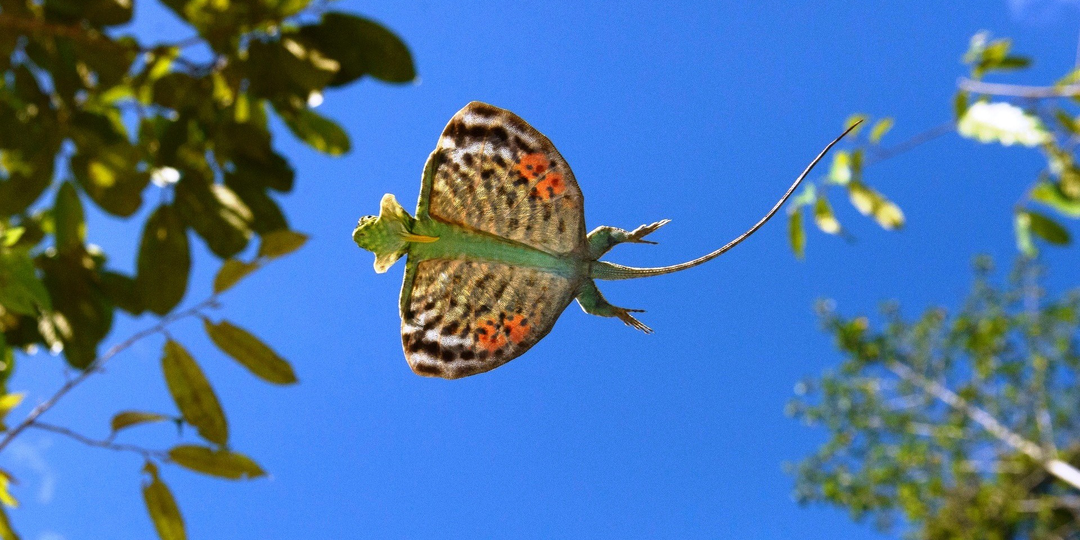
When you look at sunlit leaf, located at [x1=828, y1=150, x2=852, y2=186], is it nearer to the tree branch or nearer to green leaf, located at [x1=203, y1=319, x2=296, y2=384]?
green leaf, located at [x1=203, y1=319, x2=296, y2=384]

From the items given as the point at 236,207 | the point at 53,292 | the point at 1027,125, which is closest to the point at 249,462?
the point at 236,207

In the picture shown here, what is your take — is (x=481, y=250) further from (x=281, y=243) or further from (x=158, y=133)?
(x=158, y=133)

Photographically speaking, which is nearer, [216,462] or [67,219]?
[216,462]

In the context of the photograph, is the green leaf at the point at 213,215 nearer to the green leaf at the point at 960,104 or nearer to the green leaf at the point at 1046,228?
the green leaf at the point at 960,104

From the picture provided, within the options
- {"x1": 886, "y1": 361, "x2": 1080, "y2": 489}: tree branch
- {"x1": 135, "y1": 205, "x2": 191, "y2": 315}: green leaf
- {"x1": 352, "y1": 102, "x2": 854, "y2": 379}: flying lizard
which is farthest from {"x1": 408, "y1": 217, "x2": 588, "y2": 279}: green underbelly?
{"x1": 886, "y1": 361, "x2": 1080, "y2": 489}: tree branch

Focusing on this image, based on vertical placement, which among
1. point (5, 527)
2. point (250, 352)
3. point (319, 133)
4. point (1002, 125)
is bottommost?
point (5, 527)

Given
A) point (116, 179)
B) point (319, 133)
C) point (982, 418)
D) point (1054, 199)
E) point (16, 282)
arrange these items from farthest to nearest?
1. point (982, 418)
2. point (319, 133)
3. point (116, 179)
4. point (1054, 199)
5. point (16, 282)

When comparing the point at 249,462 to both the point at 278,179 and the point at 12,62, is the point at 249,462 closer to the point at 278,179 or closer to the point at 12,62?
the point at 278,179

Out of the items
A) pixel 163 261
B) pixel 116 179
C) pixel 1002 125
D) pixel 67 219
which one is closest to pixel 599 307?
pixel 1002 125
